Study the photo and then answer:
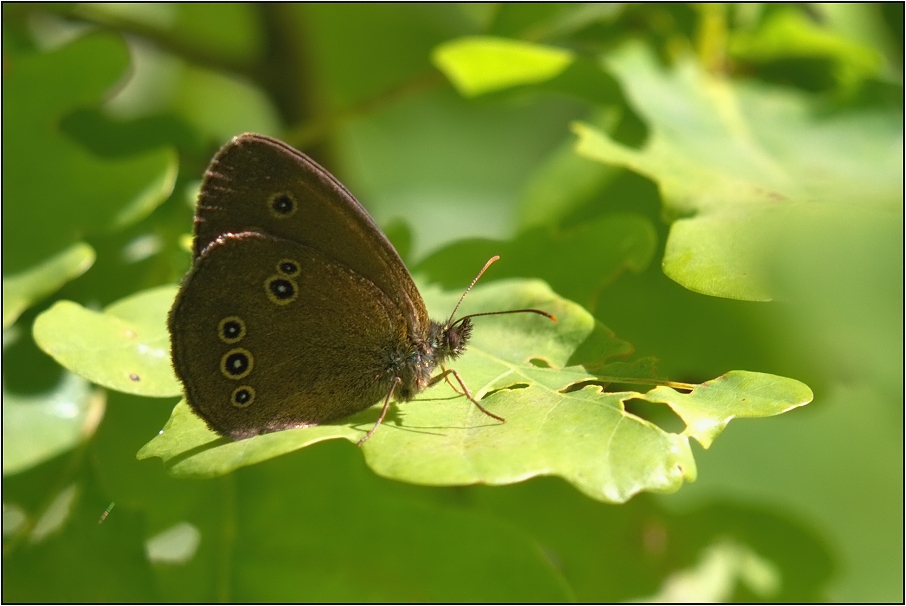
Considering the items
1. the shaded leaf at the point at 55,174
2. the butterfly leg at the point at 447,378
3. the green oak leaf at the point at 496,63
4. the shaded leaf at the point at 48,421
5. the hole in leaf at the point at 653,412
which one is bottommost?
the hole in leaf at the point at 653,412

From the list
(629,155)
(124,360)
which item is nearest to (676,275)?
(629,155)

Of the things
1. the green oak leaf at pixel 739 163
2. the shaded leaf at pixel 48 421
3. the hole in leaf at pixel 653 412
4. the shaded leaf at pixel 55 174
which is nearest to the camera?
the green oak leaf at pixel 739 163

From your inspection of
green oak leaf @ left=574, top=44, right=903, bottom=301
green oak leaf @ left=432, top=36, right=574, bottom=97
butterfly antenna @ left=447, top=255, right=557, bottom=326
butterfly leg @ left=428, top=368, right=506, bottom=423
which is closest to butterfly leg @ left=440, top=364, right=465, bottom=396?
butterfly leg @ left=428, top=368, right=506, bottom=423

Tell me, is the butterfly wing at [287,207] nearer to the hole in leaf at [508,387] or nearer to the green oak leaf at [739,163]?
the hole in leaf at [508,387]

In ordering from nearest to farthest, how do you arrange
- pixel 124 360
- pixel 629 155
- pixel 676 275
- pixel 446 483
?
pixel 446 483
pixel 676 275
pixel 124 360
pixel 629 155

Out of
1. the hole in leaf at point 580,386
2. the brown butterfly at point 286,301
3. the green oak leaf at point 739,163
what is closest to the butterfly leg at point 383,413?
the brown butterfly at point 286,301

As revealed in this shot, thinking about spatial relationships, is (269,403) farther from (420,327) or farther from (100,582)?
(100,582)

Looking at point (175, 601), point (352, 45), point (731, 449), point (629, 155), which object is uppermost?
point (629, 155)

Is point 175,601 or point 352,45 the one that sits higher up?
point 352,45

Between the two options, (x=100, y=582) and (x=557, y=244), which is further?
(x=557, y=244)
